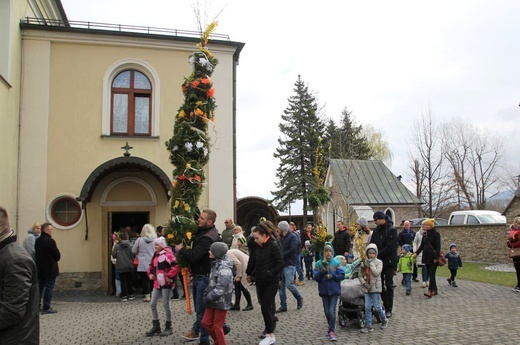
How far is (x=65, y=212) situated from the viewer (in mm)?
14148

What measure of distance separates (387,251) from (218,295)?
12.8 ft

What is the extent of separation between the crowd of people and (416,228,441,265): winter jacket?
0.02m

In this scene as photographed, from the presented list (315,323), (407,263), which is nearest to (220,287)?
(315,323)

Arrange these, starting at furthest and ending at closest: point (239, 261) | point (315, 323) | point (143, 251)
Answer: point (143, 251)
point (239, 261)
point (315, 323)

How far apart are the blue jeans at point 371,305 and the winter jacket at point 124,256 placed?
22.1ft

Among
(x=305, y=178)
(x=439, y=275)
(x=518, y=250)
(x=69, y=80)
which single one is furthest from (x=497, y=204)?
(x=69, y=80)

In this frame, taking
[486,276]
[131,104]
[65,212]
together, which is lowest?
[486,276]

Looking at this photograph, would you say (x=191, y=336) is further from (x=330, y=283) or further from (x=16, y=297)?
(x=16, y=297)

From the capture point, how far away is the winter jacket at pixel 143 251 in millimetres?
11734

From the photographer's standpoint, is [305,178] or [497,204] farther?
[497,204]

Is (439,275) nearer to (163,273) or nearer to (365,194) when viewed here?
(163,273)

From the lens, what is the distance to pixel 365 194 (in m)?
36.8

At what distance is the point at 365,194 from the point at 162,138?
25.0 m

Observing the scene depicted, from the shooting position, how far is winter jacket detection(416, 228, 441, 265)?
35.8ft
